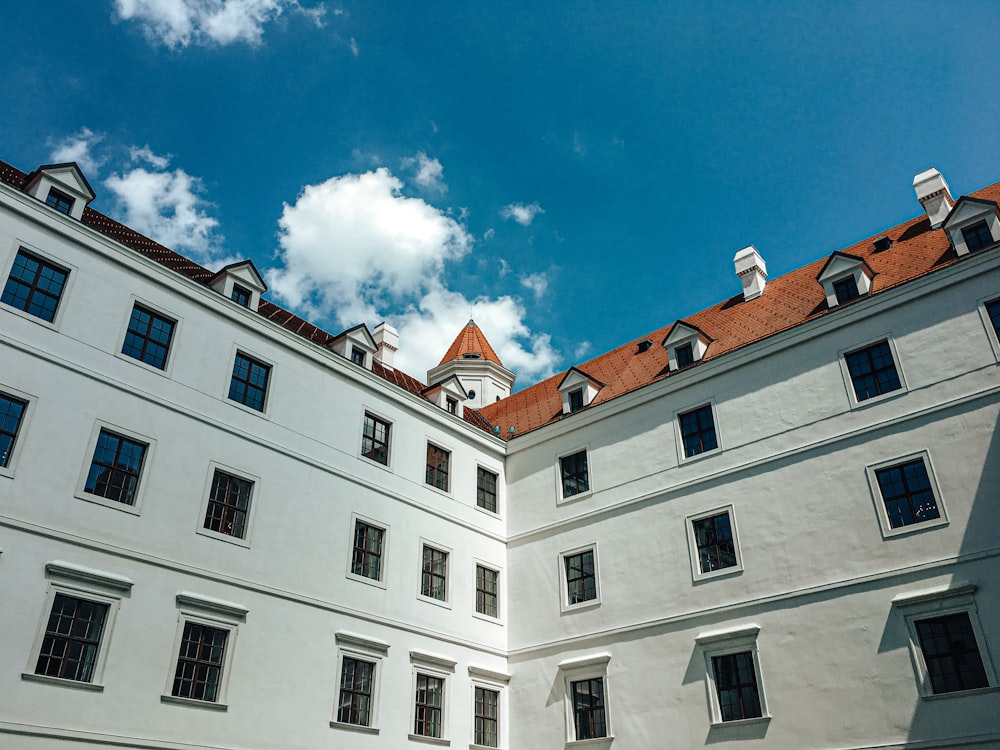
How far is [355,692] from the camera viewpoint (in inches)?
837

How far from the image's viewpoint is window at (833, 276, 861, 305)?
76.4 feet

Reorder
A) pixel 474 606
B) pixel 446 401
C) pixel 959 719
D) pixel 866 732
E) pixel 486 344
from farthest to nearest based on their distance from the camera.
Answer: pixel 486 344 < pixel 446 401 < pixel 474 606 < pixel 866 732 < pixel 959 719

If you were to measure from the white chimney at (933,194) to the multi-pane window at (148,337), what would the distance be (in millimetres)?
21854

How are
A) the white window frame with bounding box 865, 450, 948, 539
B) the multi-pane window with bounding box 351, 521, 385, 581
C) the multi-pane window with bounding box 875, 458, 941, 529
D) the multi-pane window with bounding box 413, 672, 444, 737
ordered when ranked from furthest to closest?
the multi-pane window with bounding box 351, 521, 385, 581
the multi-pane window with bounding box 413, 672, 444, 737
the multi-pane window with bounding box 875, 458, 941, 529
the white window frame with bounding box 865, 450, 948, 539

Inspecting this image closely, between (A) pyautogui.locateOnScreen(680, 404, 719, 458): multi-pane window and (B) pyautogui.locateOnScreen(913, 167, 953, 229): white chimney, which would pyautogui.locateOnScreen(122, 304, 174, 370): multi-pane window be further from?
(B) pyautogui.locateOnScreen(913, 167, 953, 229): white chimney

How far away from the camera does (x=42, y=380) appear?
18.0 metres

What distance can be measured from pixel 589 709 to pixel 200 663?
11.0 m

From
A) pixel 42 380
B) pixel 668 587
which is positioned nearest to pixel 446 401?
pixel 668 587

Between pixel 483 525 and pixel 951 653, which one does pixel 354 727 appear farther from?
pixel 951 653

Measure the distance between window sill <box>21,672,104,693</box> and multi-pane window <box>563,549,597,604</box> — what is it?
13.6m

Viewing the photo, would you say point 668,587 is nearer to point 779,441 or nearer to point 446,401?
point 779,441

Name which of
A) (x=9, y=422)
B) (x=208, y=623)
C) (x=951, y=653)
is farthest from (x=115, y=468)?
(x=951, y=653)

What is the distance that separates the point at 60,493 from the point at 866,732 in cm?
1816

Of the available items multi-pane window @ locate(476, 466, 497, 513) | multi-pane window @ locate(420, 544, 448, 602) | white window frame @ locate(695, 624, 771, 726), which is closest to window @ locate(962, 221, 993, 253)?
white window frame @ locate(695, 624, 771, 726)
